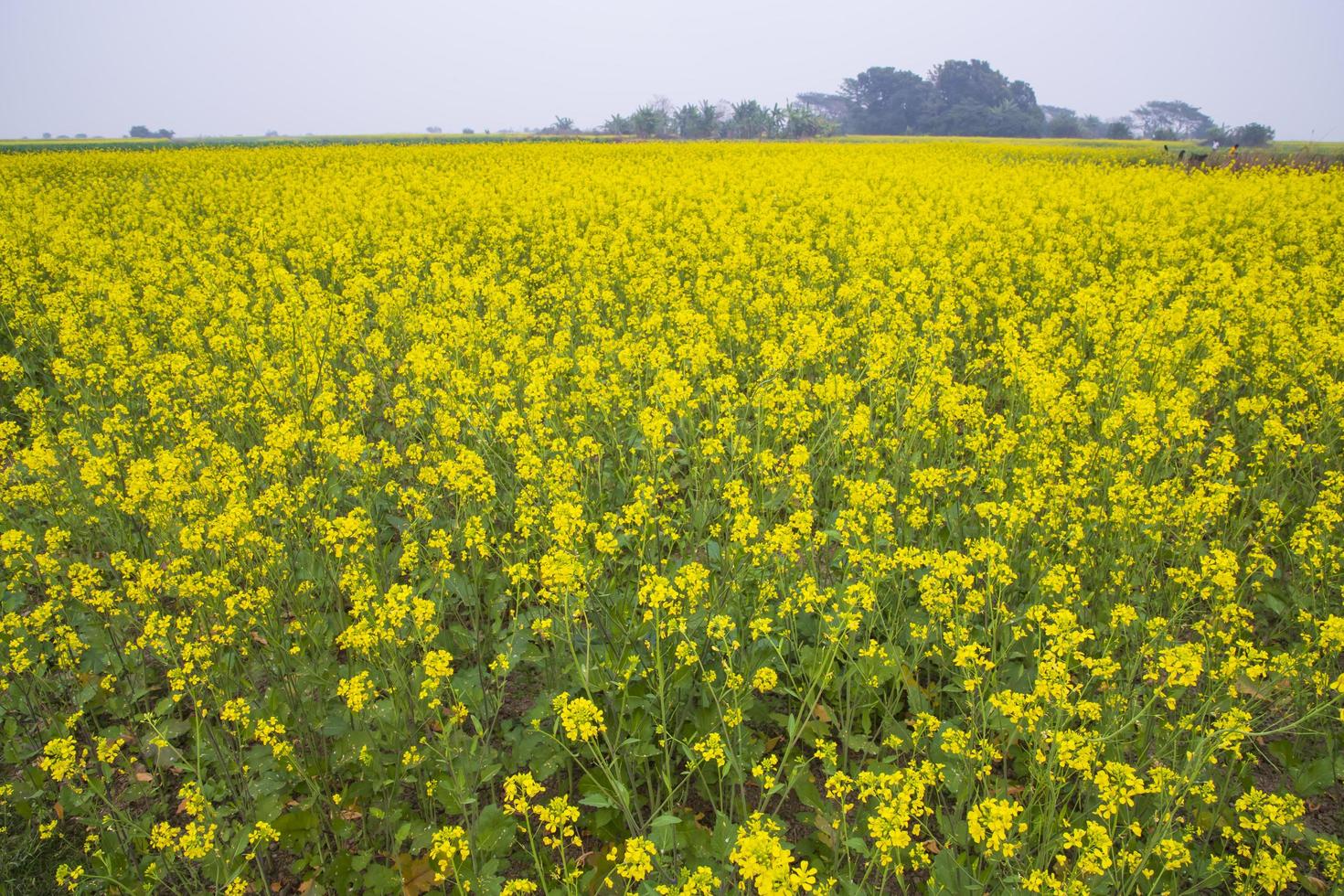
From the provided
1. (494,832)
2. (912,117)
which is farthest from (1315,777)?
(912,117)

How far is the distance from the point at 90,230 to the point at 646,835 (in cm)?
1278

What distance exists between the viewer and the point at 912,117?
303 ft

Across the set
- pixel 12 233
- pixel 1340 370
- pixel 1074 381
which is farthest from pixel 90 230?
pixel 1340 370

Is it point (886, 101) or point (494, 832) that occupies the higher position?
point (886, 101)

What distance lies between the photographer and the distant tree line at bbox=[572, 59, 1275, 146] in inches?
2869

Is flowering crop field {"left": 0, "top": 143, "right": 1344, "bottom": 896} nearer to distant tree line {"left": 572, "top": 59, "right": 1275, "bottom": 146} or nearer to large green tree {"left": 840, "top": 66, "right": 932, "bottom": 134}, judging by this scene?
distant tree line {"left": 572, "top": 59, "right": 1275, "bottom": 146}

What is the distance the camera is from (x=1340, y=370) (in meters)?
6.88

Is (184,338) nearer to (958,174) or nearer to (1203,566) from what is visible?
(1203,566)

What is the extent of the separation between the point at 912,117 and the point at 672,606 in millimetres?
104420

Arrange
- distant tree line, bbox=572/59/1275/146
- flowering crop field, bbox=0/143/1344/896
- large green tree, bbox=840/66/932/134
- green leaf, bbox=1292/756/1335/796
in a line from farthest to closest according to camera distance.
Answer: large green tree, bbox=840/66/932/134, distant tree line, bbox=572/59/1275/146, green leaf, bbox=1292/756/1335/796, flowering crop field, bbox=0/143/1344/896

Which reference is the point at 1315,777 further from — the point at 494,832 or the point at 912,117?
the point at 912,117

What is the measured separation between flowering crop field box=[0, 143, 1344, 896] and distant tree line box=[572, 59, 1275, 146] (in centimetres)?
6515

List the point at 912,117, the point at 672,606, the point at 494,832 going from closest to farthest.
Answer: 1. the point at 494,832
2. the point at 672,606
3. the point at 912,117

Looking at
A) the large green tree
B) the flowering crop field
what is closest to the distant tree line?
the large green tree
